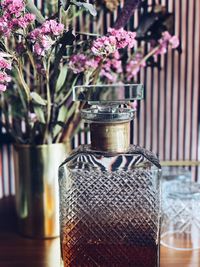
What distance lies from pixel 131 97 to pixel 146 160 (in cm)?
10

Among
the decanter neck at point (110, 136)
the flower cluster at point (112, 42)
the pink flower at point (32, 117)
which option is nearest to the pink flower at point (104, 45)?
the flower cluster at point (112, 42)

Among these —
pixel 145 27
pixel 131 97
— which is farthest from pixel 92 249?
pixel 145 27

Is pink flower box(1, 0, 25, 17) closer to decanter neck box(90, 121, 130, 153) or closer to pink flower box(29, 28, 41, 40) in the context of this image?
pink flower box(29, 28, 41, 40)

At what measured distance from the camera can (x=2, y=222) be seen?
0.93 m

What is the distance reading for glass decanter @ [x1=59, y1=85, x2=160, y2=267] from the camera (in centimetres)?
70

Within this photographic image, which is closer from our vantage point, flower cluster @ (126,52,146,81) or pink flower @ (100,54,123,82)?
pink flower @ (100,54,123,82)

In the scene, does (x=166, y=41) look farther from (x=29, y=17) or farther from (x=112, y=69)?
(x=29, y=17)

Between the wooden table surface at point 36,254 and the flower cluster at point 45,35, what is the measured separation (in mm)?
359

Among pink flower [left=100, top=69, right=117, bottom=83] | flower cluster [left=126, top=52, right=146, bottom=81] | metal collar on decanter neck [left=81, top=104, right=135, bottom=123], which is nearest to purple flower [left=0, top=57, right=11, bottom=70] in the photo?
metal collar on decanter neck [left=81, top=104, right=135, bottom=123]

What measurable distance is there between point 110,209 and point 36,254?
0.17 meters

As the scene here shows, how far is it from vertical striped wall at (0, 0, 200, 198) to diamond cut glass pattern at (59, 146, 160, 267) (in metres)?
0.37

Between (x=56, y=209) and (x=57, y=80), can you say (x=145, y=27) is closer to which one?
(x=57, y=80)

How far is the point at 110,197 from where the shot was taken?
2.38ft

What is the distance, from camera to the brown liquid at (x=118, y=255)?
0.70m
